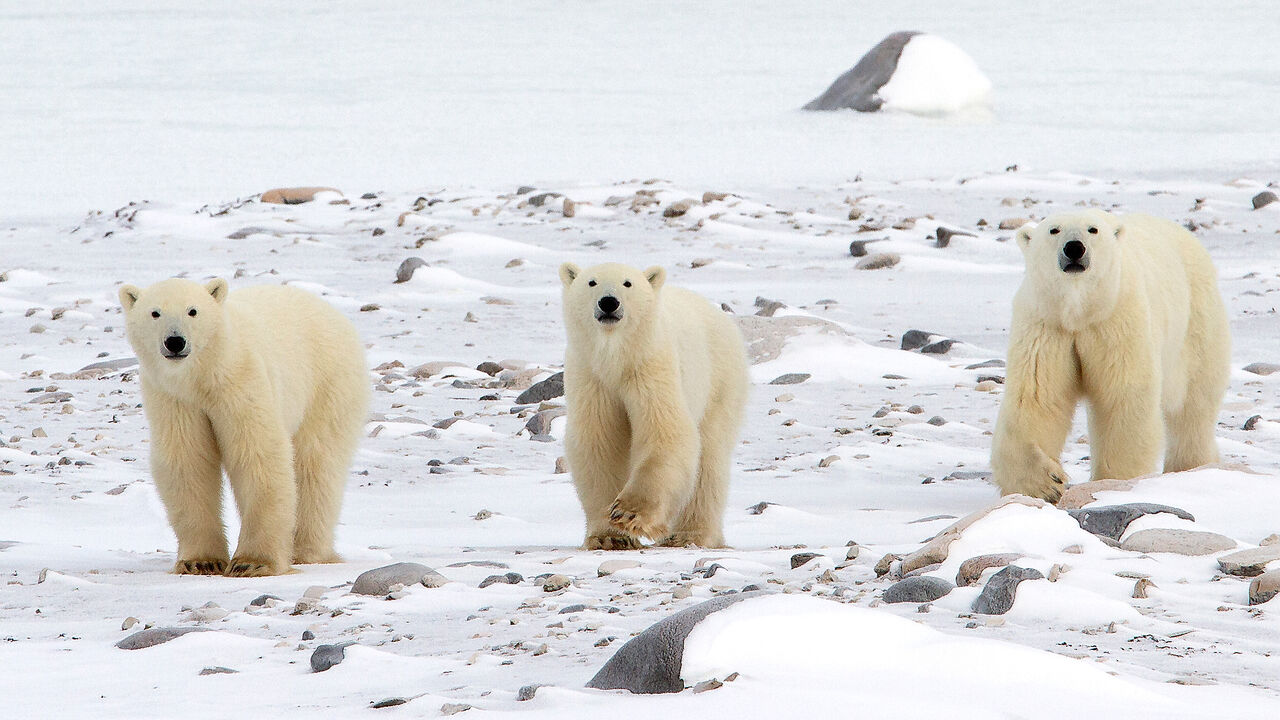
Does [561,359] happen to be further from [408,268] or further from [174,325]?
[174,325]

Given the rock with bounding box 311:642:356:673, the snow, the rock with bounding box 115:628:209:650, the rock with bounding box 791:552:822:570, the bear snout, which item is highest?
the snow

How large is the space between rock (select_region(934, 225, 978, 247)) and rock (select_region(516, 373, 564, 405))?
184 inches

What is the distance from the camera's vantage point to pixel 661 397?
4.67 m

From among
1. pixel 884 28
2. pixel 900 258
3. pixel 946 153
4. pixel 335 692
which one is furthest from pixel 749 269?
pixel 884 28

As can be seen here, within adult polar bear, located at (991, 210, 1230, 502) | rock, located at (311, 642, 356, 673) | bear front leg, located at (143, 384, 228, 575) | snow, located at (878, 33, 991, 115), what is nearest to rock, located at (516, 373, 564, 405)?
adult polar bear, located at (991, 210, 1230, 502)

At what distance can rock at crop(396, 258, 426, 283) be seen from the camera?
399 inches

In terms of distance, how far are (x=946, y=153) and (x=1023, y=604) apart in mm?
14230

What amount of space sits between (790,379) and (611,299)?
3038 mm

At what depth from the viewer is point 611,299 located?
459cm

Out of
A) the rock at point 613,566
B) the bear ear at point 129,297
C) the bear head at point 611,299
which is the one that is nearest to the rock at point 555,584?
the rock at point 613,566

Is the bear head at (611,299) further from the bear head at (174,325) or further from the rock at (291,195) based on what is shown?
the rock at (291,195)

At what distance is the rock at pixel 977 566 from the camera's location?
321cm

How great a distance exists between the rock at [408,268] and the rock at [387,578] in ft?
21.8

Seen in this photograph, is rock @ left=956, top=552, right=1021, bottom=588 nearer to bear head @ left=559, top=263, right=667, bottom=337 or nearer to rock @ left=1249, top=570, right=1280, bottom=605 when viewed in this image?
rock @ left=1249, top=570, right=1280, bottom=605
